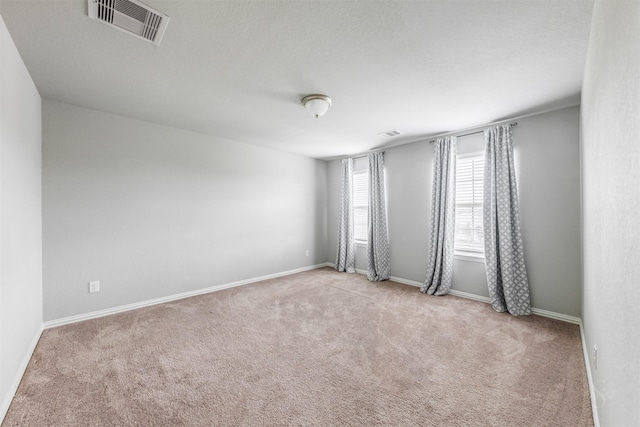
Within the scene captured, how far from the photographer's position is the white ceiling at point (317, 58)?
161 cm

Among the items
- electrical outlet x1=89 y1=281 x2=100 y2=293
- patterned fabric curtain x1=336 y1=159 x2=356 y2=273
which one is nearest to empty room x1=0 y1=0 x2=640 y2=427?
electrical outlet x1=89 y1=281 x2=100 y2=293

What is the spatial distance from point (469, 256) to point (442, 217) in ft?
2.15

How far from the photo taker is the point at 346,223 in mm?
5398

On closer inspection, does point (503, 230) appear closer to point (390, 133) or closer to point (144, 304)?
point (390, 133)

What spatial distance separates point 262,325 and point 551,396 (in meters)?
2.43

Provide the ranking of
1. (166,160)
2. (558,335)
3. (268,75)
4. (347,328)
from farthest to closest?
(166,160) → (347,328) → (558,335) → (268,75)

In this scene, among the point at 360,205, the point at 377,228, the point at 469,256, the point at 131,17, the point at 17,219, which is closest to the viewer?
the point at 131,17

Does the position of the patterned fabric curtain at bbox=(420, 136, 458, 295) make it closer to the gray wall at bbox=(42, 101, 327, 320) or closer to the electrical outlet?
the gray wall at bbox=(42, 101, 327, 320)

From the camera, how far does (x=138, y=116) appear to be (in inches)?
130

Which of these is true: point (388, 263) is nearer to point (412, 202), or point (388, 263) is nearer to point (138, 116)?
point (412, 202)

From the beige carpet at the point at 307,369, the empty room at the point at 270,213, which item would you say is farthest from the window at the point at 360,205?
the beige carpet at the point at 307,369

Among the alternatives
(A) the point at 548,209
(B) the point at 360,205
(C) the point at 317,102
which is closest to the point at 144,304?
(C) the point at 317,102

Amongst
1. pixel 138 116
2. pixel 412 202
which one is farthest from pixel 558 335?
pixel 138 116

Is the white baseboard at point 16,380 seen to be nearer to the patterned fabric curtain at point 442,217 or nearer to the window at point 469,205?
the patterned fabric curtain at point 442,217
